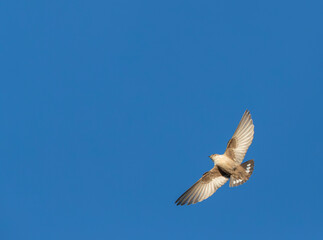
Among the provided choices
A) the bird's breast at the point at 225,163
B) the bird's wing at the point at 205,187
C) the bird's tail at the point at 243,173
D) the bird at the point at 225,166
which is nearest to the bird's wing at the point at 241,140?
the bird at the point at 225,166

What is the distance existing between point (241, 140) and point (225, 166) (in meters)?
0.99

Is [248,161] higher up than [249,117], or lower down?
lower down

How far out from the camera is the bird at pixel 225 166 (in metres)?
11.8

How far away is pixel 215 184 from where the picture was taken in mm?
12227

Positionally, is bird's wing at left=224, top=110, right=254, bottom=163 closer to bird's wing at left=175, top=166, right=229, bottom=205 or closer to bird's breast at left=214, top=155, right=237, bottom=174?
bird's breast at left=214, top=155, right=237, bottom=174

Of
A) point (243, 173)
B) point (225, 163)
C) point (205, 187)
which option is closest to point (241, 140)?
point (225, 163)

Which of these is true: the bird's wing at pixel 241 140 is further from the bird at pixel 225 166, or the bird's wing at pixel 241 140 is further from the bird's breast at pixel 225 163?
the bird's breast at pixel 225 163

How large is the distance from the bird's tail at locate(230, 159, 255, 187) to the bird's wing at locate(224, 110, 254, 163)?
541mm

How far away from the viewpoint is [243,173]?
11.4 m

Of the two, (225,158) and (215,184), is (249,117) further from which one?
(215,184)

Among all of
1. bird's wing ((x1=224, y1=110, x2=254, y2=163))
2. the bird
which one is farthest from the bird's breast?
bird's wing ((x1=224, y1=110, x2=254, y2=163))

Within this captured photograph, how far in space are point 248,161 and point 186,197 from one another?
229 centimetres

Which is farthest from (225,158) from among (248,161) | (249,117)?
(249,117)

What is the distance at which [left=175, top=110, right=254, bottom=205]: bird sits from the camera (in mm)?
11836
